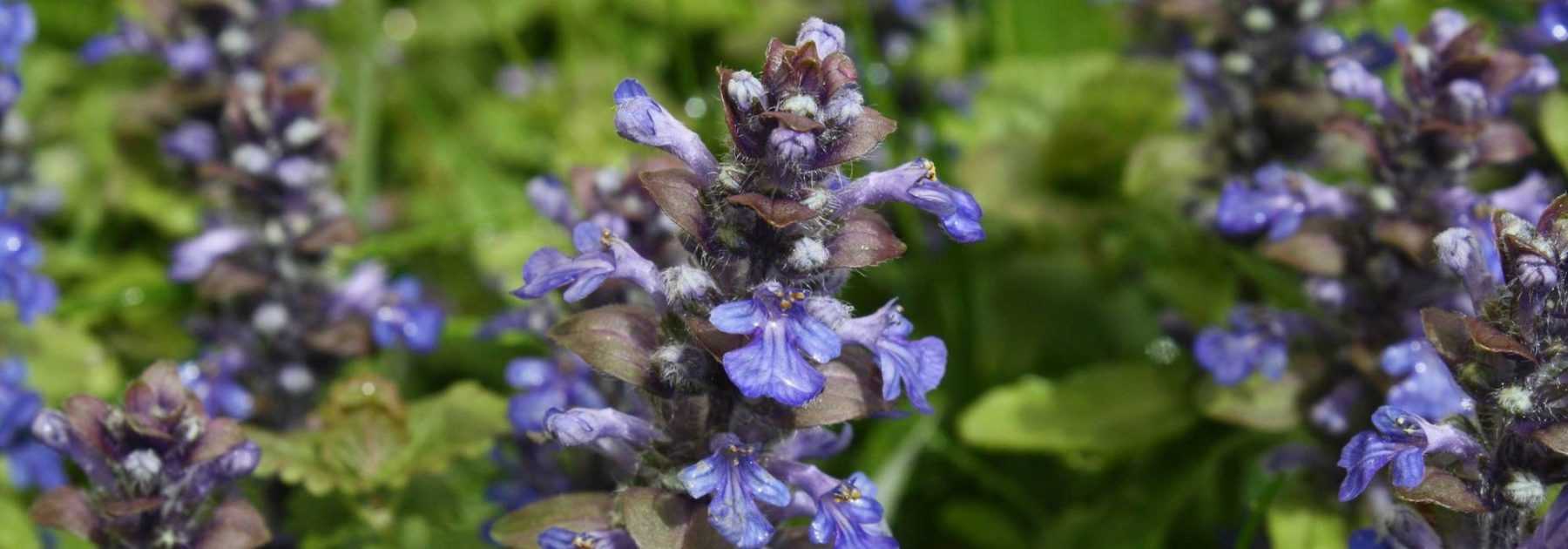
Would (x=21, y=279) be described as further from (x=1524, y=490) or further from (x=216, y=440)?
(x=1524, y=490)

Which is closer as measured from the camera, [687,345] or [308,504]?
[687,345]

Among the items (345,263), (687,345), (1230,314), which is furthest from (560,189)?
(1230,314)

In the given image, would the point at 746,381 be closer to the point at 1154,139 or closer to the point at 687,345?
the point at 687,345

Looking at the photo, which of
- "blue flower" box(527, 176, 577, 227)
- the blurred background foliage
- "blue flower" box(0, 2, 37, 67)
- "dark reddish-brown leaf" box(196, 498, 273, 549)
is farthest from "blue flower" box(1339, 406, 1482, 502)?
"blue flower" box(0, 2, 37, 67)

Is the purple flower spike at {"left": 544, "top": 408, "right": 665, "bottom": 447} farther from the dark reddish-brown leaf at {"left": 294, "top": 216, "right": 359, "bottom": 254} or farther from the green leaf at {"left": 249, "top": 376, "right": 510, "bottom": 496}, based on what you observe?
the dark reddish-brown leaf at {"left": 294, "top": 216, "right": 359, "bottom": 254}

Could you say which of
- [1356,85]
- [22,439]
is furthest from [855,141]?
[22,439]

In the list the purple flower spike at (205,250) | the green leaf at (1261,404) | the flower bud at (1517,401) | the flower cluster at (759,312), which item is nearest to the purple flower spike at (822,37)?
the flower cluster at (759,312)
